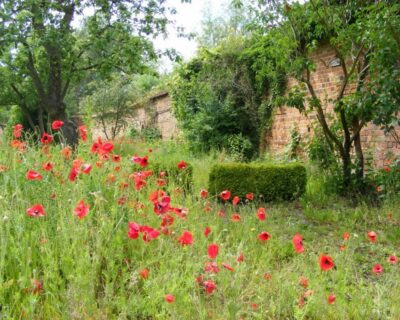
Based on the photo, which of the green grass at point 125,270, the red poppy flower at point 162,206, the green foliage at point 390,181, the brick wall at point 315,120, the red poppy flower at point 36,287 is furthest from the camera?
the brick wall at point 315,120

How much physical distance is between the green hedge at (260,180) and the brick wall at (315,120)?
1.25 m

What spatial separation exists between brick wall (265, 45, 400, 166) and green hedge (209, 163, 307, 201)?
4.09 feet

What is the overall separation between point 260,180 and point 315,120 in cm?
202

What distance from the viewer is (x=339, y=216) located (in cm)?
496

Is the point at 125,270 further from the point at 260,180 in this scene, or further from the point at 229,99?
the point at 229,99

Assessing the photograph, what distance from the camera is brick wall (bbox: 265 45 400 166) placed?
6.91m

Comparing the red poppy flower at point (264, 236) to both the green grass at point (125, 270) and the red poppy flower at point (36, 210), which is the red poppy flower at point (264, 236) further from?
the red poppy flower at point (36, 210)

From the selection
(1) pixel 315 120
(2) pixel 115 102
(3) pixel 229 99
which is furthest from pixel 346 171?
(2) pixel 115 102

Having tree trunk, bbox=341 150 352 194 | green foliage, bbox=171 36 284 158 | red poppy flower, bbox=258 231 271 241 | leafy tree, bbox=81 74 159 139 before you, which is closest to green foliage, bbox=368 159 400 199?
tree trunk, bbox=341 150 352 194

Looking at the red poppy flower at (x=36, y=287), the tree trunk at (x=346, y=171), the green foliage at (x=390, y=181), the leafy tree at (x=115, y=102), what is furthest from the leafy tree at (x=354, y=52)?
the leafy tree at (x=115, y=102)

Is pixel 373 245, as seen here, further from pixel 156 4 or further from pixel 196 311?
pixel 156 4

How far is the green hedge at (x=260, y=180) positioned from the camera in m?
5.91

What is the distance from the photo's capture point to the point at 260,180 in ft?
19.6

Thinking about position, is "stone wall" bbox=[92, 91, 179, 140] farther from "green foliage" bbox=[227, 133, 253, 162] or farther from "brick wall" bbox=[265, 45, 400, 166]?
"brick wall" bbox=[265, 45, 400, 166]
